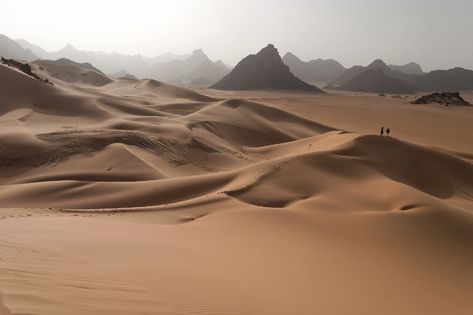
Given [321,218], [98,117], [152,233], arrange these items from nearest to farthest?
[152,233]
[321,218]
[98,117]

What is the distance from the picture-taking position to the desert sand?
4316 mm

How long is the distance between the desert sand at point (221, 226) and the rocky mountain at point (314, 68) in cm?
13148

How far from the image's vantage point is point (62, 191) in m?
10.1

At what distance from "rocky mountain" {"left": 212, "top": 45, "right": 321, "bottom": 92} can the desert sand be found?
5940cm

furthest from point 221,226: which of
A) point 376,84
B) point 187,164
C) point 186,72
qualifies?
point 186,72

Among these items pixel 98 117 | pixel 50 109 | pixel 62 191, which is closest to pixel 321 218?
pixel 62 191

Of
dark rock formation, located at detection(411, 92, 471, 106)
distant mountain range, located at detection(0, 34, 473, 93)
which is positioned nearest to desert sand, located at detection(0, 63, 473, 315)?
dark rock formation, located at detection(411, 92, 471, 106)

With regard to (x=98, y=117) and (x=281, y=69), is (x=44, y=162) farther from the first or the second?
(x=281, y=69)

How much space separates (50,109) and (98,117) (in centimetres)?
267

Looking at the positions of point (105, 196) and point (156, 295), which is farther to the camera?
point (105, 196)

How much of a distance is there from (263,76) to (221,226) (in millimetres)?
73298

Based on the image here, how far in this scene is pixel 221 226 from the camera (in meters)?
7.75

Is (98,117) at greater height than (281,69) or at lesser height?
lesser

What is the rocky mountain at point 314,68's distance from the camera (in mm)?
146875
